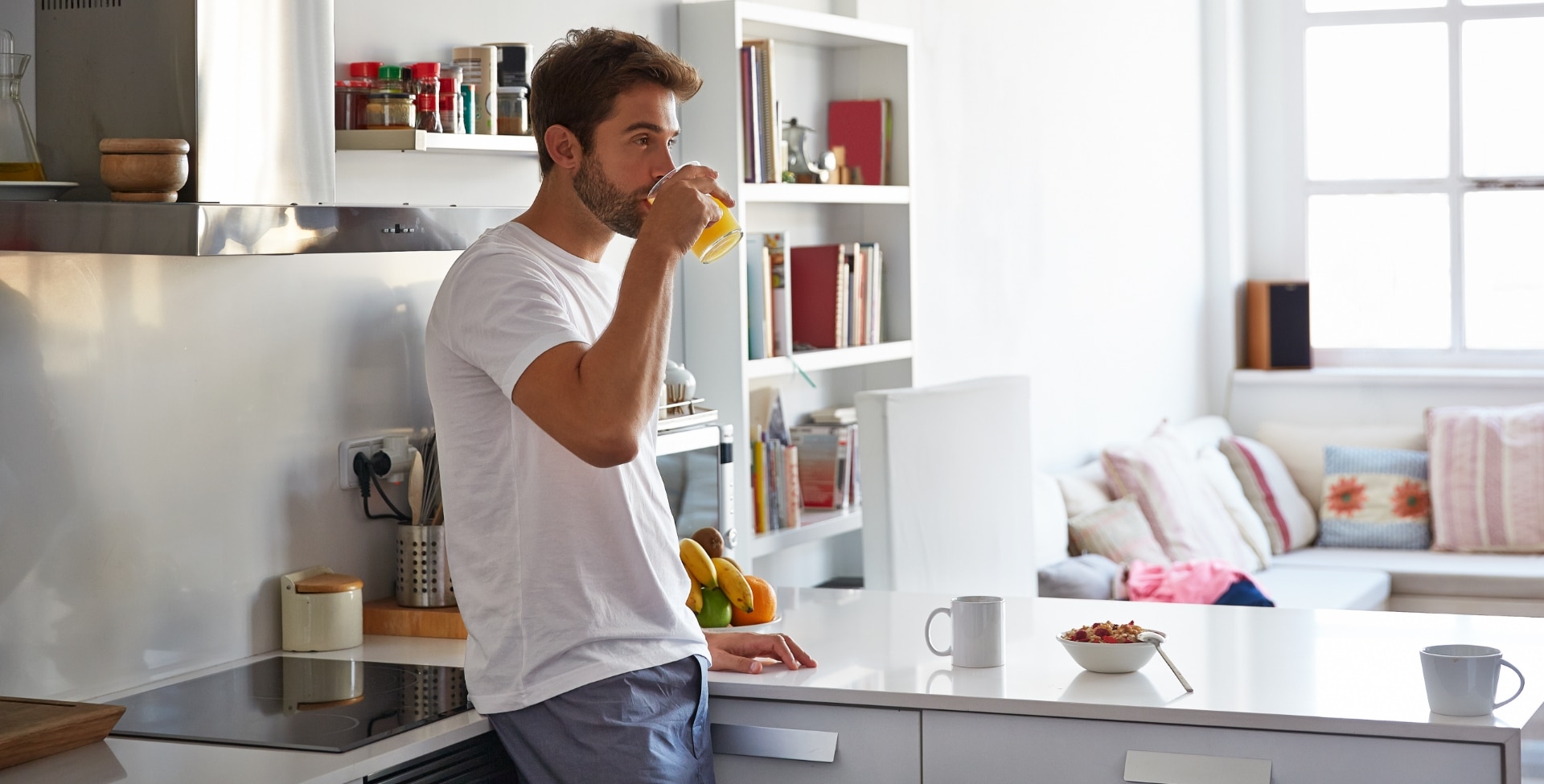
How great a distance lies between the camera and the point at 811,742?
6.65 ft

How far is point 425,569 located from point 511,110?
0.75 m

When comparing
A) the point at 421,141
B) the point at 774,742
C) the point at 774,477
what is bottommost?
Result: the point at 774,742

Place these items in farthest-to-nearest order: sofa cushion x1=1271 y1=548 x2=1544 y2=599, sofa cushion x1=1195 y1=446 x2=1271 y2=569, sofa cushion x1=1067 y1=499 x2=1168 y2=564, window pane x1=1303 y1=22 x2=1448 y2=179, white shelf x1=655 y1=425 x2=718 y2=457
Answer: window pane x1=1303 y1=22 x2=1448 y2=179
sofa cushion x1=1195 y1=446 x2=1271 y2=569
sofa cushion x1=1271 y1=548 x2=1544 y2=599
sofa cushion x1=1067 y1=499 x2=1168 y2=564
white shelf x1=655 y1=425 x2=718 y2=457

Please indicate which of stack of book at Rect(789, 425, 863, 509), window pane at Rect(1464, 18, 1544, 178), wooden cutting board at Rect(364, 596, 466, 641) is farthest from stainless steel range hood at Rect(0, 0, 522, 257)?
window pane at Rect(1464, 18, 1544, 178)

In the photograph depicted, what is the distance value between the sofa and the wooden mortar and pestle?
2.86m

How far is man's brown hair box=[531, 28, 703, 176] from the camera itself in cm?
183

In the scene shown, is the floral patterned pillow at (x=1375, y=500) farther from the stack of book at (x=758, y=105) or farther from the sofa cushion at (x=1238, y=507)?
the stack of book at (x=758, y=105)

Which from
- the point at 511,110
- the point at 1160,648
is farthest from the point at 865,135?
the point at 1160,648

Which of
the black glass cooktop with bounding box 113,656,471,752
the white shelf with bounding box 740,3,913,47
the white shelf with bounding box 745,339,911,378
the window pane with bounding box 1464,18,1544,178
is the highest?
the window pane with bounding box 1464,18,1544,178

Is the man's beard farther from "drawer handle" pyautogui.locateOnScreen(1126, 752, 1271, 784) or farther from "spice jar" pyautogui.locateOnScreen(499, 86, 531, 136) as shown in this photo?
"drawer handle" pyautogui.locateOnScreen(1126, 752, 1271, 784)

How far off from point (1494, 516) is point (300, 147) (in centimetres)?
477

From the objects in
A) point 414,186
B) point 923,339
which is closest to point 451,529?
point 414,186

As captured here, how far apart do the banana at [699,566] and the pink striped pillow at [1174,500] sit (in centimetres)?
261

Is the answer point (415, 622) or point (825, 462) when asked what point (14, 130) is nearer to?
point (415, 622)
